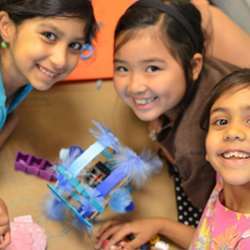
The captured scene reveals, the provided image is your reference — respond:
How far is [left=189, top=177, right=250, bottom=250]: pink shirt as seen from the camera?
88cm

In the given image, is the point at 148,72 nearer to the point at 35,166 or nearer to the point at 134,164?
the point at 134,164

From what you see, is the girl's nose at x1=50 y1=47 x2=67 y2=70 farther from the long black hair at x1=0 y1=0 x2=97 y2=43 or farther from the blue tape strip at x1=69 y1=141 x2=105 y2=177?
the blue tape strip at x1=69 y1=141 x2=105 y2=177

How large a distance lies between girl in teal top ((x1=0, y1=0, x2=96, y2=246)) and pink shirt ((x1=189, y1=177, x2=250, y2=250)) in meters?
0.38

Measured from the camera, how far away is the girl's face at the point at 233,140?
858 millimetres

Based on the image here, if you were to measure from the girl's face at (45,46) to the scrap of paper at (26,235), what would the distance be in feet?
0.97

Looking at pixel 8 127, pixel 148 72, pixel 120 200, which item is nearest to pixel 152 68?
pixel 148 72

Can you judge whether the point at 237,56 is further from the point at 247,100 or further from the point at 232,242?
the point at 232,242

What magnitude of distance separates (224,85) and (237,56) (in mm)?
325

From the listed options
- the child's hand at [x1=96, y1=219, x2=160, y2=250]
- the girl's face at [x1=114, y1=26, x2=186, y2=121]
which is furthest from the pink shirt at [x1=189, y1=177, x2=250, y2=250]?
the girl's face at [x1=114, y1=26, x2=186, y2=121]

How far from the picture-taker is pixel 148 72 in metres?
1.01

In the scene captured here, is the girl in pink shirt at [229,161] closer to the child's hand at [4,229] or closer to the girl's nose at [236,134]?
the girl's nose at [236,134]

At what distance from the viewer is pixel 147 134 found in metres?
1.27

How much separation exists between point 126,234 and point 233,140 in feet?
1.09

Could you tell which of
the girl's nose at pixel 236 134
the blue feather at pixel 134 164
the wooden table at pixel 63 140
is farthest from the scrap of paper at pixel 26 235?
the girl's nose at pixel 236 134
